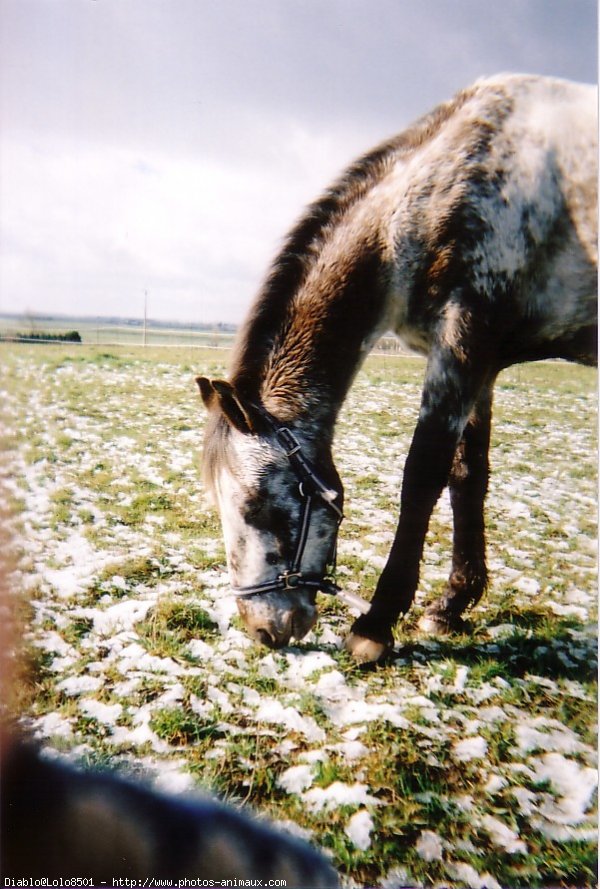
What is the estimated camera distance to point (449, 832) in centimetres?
158

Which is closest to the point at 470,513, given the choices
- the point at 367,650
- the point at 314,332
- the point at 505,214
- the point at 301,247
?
the point at 367,650

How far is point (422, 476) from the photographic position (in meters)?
2.06

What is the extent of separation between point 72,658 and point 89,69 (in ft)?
8.21

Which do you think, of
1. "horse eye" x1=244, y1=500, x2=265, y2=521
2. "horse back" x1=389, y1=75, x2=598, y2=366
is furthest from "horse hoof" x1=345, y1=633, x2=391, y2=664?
"horse back" x1=389, y1=75, x2=598, y2=366

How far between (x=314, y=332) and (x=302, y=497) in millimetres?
682

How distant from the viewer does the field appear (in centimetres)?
163

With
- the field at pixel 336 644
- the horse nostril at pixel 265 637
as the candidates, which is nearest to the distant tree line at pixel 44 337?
the field at pixel 336 644

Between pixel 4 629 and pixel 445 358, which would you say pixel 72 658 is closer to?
pixel 4 629

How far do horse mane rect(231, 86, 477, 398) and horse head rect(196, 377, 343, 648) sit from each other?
204 mm

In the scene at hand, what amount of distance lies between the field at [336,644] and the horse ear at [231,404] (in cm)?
55

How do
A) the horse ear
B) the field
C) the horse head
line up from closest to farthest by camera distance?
1. the field
2. the horse ear
3. the horse head

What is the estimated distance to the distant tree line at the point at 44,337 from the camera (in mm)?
2160

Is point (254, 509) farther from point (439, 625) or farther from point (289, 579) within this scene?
point (439, 625)

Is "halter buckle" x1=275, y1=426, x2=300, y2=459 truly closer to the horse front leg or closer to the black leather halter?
the black leather halter
